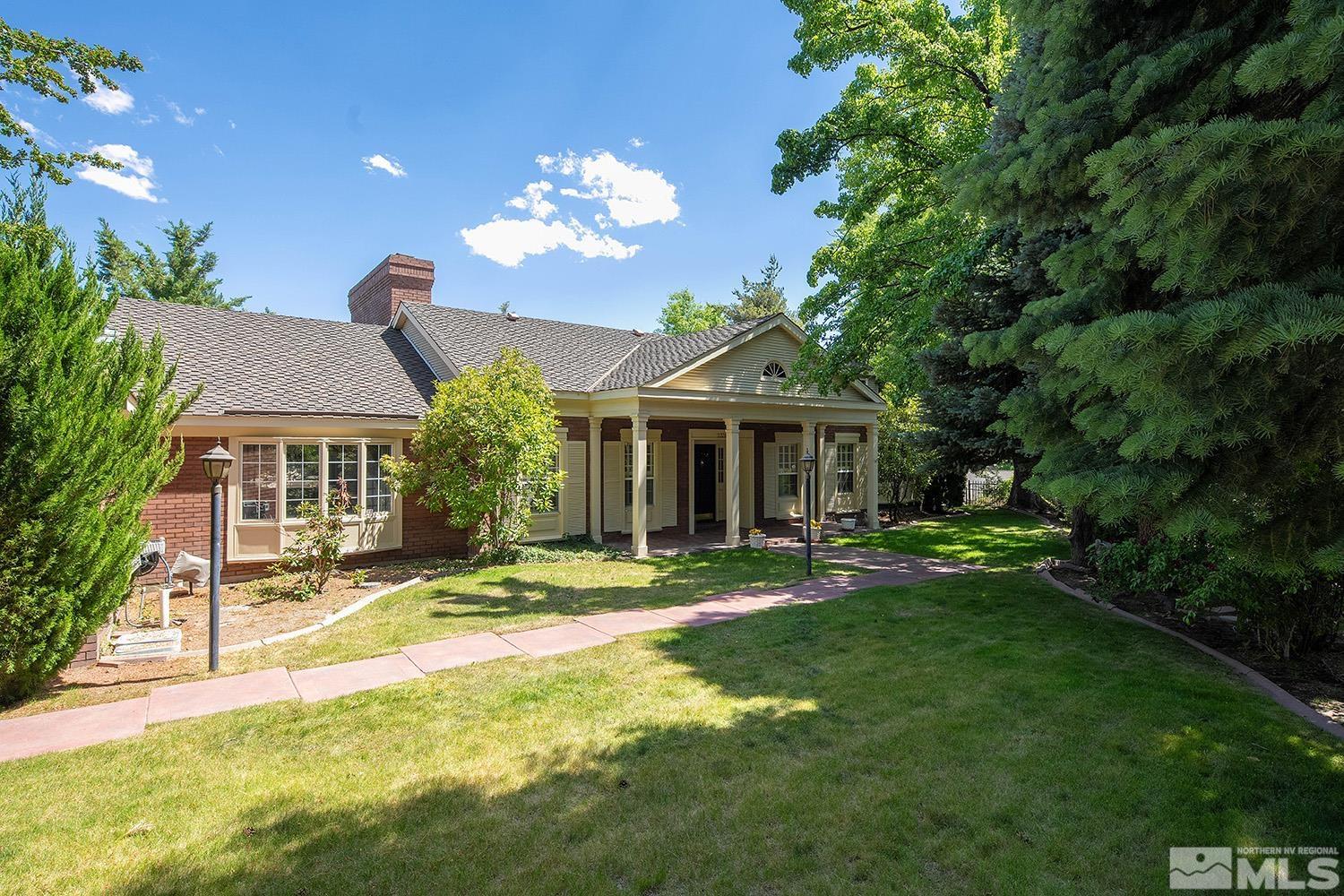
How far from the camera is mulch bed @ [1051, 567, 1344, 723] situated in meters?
5.06

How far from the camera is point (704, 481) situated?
16781mm

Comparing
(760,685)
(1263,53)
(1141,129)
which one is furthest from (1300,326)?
(760,685)

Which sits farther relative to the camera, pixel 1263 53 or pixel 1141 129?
pixel 1141 129

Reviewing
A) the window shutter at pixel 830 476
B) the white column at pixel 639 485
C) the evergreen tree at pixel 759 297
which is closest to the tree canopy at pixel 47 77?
the white column at pixel 639 485

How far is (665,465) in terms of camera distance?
1558 centimetres

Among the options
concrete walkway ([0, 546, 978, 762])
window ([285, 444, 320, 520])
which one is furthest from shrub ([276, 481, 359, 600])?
concrete walkway ([0, 546, 978, 762])

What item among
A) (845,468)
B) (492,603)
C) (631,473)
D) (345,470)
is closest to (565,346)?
(631,473)

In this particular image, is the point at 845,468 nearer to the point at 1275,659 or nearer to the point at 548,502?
the point at 548,502

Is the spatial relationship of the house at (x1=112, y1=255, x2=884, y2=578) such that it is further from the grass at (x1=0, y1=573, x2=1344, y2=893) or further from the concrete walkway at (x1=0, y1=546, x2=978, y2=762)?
the grass at (x1=0, y1=573, x2=1344, y2=893)

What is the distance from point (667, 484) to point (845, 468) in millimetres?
6850

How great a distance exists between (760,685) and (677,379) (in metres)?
8.32

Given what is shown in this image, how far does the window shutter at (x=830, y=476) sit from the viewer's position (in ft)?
60.1

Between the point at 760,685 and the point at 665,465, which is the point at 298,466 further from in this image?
the point at 760,685

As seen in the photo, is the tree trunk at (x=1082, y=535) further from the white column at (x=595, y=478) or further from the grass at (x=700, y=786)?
the white column at (x=595, y=478)
